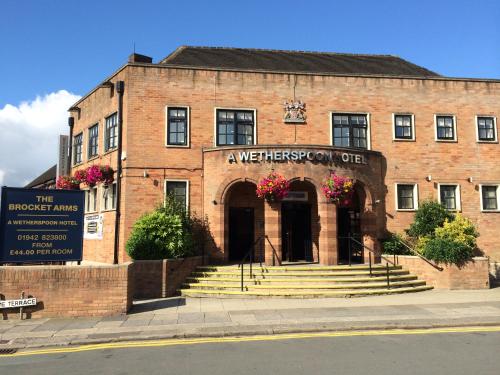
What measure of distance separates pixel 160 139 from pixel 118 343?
1111cm

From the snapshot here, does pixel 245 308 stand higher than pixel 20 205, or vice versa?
pixel 20 205

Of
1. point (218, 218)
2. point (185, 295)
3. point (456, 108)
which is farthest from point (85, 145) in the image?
point (456, 108)

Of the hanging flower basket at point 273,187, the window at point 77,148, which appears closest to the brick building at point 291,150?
the hanging flower basket at point 273,187

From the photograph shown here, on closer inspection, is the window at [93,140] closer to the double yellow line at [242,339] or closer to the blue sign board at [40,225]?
the blue sign board at [40,225]

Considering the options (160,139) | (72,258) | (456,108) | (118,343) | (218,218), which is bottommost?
(118,343)

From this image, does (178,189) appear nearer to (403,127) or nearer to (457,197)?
(403,127)

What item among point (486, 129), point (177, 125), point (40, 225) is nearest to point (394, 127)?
point (486, 129)

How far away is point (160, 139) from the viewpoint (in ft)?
60.1

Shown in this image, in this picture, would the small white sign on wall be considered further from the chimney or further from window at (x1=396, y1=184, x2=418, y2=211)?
window at (x1=396, y1=184, x2=418, y2=211)

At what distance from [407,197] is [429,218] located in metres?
1.72

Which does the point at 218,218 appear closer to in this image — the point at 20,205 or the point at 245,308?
the point at 245,308

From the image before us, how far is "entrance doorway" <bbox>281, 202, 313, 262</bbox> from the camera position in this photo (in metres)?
18.7

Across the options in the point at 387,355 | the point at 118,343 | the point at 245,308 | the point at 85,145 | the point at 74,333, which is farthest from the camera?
the point at 85,145

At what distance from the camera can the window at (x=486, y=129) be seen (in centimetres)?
2045
